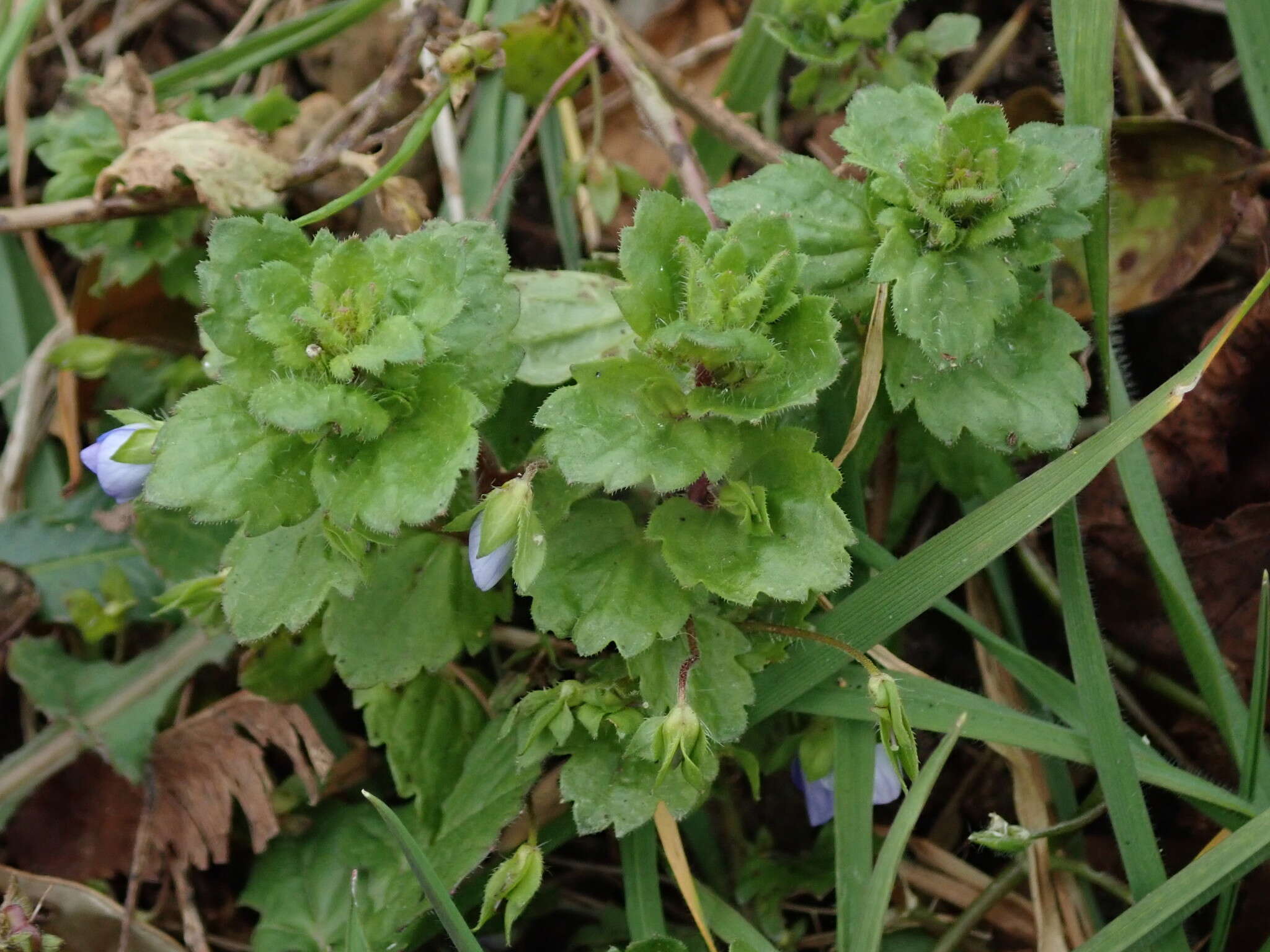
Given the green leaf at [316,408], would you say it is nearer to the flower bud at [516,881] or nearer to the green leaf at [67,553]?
the flower bud at [516,881]

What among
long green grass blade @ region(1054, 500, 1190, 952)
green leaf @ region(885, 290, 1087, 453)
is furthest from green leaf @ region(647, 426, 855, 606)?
long green grass blade @ region(1054, 500, 1190, 952)

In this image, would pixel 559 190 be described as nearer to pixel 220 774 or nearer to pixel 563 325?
pixel 563 325

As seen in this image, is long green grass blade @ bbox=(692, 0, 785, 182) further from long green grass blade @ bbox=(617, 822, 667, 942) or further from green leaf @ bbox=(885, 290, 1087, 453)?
long green grass blade @ bbox=(617, 822, 667, 942)

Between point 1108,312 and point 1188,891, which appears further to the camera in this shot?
point 1108,312

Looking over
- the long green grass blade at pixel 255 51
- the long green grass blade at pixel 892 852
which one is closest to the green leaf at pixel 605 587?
the long green grass blade at pixel 892 852

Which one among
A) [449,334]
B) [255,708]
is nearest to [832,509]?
[449,334]

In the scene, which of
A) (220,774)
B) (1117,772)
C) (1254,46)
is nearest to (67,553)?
(220,774)
